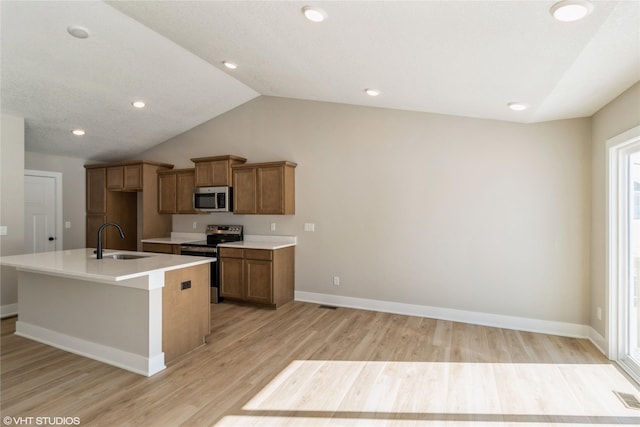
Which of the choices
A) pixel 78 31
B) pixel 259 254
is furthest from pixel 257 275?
pixel 78 31

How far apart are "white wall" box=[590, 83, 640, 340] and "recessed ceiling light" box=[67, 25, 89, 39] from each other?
4749 millimetres

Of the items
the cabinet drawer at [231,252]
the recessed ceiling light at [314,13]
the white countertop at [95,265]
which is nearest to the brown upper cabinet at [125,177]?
the cabinet drawer at [231,252]

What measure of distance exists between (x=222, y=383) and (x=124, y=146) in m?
4.88

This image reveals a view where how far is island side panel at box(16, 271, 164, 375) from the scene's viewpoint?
2.77 m

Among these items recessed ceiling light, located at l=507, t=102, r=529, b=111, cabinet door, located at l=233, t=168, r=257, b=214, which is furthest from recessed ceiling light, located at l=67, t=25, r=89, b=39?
recessed ceiling light, located at l=507, t=102, r=529, b=111

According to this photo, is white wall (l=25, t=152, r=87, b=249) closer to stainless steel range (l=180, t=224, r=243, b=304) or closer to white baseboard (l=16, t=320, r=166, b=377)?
stainless steel range (l=180, t=224, r=243, b=304)

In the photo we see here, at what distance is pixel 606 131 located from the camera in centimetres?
304

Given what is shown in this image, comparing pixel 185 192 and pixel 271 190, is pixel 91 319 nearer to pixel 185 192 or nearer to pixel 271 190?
pixel 271 190

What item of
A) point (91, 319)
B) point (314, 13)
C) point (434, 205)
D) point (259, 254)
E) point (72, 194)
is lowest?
point (91, 319)

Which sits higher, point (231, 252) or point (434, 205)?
point (434, 205)

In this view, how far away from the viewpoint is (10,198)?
165 inches

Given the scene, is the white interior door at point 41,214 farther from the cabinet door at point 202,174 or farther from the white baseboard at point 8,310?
the cabinet door at point 202,174

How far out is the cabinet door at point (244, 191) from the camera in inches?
196

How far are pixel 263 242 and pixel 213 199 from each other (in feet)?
3.39
